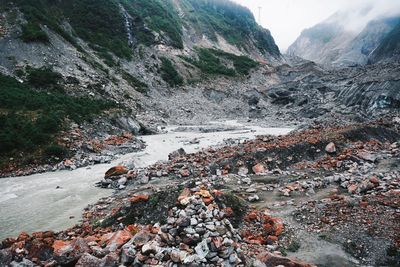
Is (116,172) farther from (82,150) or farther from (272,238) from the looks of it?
(272,238)

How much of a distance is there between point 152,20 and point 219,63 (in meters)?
22.5

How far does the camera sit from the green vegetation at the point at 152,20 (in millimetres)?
77500

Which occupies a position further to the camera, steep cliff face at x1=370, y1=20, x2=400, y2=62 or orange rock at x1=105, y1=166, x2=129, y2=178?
steep cliff face at x1=370, y1=20, x2=400, y2=62

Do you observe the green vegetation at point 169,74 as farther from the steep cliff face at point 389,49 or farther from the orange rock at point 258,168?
the steep cliff face at point 389,49

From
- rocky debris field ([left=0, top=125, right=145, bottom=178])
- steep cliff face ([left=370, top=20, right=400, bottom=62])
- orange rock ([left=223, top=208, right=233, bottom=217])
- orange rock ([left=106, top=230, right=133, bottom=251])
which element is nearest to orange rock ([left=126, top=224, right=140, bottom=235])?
orange rock ([left=106, top=230, right=133, bottom=251])

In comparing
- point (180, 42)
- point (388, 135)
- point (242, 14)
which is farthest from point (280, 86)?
point (242, 14)

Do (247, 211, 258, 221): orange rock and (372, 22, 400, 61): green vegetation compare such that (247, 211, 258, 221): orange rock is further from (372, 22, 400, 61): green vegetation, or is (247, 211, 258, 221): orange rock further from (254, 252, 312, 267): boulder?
(372, 22, 400, 61): green vegetation

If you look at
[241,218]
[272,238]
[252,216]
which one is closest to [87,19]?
[241,218]

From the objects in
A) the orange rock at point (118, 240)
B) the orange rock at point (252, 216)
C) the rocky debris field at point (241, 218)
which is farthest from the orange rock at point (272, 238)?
the orange rock at point (118, 240)

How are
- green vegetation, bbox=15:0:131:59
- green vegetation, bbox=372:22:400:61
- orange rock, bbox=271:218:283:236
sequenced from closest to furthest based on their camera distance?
orange rock, bbox=271:218:283:236 < green vegetation, bbox=15:0:131:59 < green vegetation, bbox=372:22:400:61

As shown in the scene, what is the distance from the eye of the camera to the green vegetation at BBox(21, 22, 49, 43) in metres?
45.8

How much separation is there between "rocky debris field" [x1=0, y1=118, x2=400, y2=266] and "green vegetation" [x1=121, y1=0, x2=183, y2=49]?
211 feet

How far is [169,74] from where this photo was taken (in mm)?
70250

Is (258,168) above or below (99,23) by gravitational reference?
below
